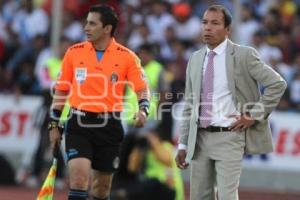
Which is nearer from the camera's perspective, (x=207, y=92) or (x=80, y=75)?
(x=207, y=92)

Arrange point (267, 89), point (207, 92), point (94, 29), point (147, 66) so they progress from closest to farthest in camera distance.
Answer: point (267, 89)
point (207, 92)
point (94, 29)
point (147, 66)

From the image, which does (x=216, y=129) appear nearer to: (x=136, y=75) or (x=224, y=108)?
(x=224, y=108)

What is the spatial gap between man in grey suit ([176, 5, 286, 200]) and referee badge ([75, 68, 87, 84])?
1.34m

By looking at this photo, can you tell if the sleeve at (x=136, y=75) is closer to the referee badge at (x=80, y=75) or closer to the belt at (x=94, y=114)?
the belt at (x=94, y=114)

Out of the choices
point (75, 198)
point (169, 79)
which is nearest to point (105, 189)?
point (75, 198)

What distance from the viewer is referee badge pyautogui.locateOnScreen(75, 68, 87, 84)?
1034 cm

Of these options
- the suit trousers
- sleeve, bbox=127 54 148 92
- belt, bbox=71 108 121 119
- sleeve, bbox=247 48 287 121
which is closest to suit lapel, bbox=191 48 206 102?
the suit trousers

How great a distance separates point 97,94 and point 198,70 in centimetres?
131

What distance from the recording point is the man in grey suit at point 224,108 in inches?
364

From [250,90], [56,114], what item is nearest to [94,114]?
[56,114]

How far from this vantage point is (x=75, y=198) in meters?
9.99

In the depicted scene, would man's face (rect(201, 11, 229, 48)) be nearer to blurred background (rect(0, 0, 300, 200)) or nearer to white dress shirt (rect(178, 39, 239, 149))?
white dress shirt (rect(178, 39, 239, 149))

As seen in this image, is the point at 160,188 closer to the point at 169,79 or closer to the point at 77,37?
the point at 169,79

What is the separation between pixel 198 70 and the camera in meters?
9.55
